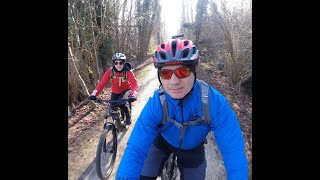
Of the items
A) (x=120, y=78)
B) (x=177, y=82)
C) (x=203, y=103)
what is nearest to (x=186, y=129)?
(x=203, y=103)

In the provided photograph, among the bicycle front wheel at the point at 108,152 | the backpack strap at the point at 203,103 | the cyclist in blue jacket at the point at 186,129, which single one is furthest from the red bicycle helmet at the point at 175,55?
the bicycle front wheel at the point at 108,152

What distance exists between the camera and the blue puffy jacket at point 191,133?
1.67 meters

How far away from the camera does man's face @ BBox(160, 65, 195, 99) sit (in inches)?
69.5

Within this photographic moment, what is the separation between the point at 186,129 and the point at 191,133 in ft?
0.21

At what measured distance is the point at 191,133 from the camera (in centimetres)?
199

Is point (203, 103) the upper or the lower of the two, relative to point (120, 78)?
lower

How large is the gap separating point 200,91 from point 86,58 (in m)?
8.80

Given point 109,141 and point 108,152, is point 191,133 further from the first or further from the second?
point 108,152

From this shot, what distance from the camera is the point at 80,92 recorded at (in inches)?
341

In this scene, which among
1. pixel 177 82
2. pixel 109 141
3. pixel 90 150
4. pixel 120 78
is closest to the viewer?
pixel 177 82

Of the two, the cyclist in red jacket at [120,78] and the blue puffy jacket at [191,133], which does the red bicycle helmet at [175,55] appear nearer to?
the blue puffy jacket at [191,133]

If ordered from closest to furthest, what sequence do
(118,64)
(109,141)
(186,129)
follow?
(186,129)
(109,141)
(118,64)

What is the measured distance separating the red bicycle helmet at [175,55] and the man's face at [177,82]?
0.17 ft

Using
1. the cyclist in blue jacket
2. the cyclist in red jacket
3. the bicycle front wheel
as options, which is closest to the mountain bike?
the bicycle front wheel
